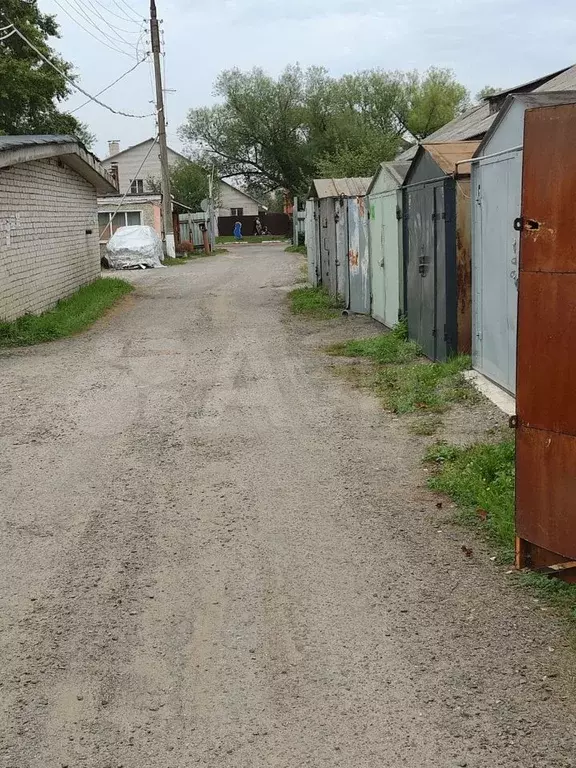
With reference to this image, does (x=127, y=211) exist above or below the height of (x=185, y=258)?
above

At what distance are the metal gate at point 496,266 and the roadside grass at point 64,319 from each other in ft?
23.1

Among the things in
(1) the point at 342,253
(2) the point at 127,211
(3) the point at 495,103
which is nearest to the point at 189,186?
(2) the point at 127,211

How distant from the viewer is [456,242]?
8812 mm

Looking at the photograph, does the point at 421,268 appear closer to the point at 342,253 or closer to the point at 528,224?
the point at 342,253

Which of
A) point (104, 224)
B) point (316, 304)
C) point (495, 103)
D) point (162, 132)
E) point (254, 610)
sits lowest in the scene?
point (254, 610)

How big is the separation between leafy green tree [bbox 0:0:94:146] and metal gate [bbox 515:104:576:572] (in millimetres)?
30664

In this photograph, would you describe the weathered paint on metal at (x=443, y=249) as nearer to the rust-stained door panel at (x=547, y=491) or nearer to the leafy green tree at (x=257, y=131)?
the rust-stained door panel at (x=547, y=491)

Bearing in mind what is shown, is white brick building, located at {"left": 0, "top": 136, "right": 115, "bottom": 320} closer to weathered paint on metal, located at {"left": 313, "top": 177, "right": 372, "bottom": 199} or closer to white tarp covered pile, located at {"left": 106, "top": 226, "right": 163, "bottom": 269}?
weathered paint on metal, located at {"left": 313, "top": 177, "right": 372, "bottom": 199}

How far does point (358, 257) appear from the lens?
14.1 metres

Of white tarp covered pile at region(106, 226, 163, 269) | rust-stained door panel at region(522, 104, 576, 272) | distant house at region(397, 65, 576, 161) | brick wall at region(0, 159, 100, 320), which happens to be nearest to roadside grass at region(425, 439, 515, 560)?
rust-stained door panel at region(522, 104, 576, 272)

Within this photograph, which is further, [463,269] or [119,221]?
[119,221]

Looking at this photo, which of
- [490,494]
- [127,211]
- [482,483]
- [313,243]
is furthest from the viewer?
[127,211]

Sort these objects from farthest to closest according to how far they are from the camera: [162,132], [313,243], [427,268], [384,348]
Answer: [162,132]
[313,243]
[384,348]
[427,268]

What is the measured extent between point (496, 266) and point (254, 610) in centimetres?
470
